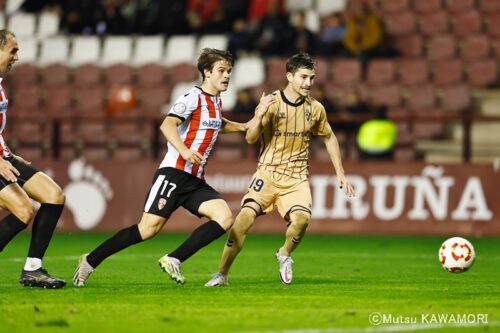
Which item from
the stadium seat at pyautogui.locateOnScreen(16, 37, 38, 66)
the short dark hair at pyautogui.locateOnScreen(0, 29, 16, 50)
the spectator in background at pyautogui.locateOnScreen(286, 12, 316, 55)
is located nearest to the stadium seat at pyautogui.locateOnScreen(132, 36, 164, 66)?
the stadium seat at pyautogui.locateOnScreen(16, 37, 38, 66)

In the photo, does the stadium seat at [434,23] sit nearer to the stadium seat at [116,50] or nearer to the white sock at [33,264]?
the stadium seat at [116,50]

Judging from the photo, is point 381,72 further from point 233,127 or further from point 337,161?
point 233,127

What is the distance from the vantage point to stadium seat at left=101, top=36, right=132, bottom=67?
24.0 m

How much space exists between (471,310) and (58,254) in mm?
7371

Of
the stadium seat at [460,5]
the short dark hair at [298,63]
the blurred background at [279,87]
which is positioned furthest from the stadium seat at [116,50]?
the short dark hair at [298,63]

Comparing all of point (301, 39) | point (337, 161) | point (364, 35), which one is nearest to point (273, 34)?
point (301, 39)

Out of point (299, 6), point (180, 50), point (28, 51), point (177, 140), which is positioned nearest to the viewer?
point (177, 140)

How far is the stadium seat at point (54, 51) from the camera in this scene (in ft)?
79.7

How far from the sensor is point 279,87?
20.7 m

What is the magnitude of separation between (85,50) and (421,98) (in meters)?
7.80

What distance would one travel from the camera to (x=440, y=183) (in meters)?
17.8

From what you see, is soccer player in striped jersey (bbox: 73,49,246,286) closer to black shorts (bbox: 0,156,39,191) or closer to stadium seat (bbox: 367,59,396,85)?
black shorts (bbox: 0,156,39,191)

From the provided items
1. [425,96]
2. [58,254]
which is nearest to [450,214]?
[425,96]

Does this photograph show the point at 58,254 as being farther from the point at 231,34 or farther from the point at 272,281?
the point at 231,34
